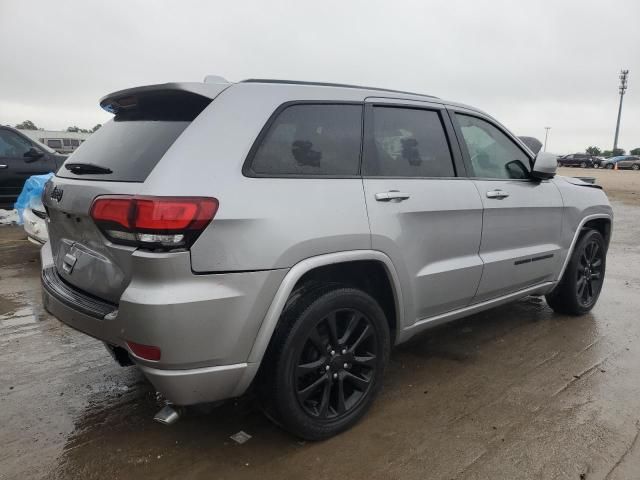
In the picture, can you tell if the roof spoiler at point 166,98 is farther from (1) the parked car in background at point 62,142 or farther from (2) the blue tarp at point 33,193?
(2) the blue tarp at point 33,193

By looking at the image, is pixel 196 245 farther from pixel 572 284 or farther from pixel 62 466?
pixel 572 284

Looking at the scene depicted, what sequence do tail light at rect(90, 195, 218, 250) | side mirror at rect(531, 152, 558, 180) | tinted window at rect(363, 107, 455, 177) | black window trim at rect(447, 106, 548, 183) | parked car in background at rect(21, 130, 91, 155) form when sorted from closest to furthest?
tail light at rect(90, 195, 218, 250) → tinted window at rect(363, 107, 455, 177) → black window trim at rect(447, 106, 548, 183) → side mirror at rect(531, 152, 558, 180) → parked car in background at rect(21, 130, 91, 155)

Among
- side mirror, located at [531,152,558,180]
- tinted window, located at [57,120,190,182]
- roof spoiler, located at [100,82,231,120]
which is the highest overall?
roof spoiler, located at [100,82,231,120]

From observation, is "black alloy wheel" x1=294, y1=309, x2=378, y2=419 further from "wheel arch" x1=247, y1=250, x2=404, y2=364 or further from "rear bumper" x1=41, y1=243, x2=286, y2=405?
"rear bumper" x1=41, y1=243, x2=286, y2=405

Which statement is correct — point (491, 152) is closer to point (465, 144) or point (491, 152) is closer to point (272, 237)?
point (465, 144)

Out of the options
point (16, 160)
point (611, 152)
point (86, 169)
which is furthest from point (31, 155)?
point (611, 152)

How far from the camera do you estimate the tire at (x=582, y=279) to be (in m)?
4.60

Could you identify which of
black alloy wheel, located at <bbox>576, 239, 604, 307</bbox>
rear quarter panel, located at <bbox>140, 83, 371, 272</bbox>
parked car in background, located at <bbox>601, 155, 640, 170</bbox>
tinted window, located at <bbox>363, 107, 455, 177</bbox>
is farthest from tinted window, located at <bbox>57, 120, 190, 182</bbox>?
parked car in background, located at <bbox>601, 155, 640, 170</bbox>

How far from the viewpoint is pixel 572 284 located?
15.2 feet

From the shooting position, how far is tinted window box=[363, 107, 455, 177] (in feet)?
9.96

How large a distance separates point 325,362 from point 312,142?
3.81 feet

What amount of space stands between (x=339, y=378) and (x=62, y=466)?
1430mm

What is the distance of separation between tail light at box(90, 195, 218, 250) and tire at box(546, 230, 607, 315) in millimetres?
3591

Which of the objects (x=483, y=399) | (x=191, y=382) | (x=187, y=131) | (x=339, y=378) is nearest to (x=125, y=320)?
(x=191, y=382)
